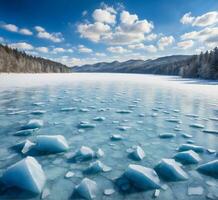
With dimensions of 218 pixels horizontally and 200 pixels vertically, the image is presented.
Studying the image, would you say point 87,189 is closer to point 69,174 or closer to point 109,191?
point 109,191

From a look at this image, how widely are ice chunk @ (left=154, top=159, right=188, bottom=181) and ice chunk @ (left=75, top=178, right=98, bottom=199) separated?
101cm

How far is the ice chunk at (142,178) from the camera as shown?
2293 millimetres

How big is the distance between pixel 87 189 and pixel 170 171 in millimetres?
1226

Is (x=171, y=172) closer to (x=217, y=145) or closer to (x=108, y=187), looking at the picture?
(x=108, y=187)

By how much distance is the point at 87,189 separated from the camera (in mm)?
2150

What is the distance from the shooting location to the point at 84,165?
2.80 metres

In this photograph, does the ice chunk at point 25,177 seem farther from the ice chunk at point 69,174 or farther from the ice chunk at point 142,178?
the ice chunk at point 142,178

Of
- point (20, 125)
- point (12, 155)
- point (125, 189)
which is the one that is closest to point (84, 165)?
point (125, 189)

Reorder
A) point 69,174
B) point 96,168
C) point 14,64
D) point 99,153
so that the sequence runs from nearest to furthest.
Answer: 1. point 69,174
2. point 96,168
3. point 99,153
4. point 14,64

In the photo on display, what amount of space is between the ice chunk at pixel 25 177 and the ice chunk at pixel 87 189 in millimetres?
Result: 478

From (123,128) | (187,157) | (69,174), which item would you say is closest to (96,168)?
(69,174)

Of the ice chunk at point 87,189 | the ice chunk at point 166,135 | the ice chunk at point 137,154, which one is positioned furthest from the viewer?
the ice chunk at point 166,135

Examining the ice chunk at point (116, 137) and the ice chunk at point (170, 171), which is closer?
the ice chunk at point (170, 171)

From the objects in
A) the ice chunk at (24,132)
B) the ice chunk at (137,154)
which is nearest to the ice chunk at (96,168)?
the ice chunk at (137,154)
